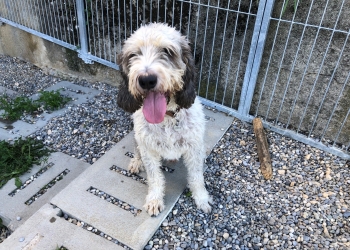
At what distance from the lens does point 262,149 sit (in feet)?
11.8

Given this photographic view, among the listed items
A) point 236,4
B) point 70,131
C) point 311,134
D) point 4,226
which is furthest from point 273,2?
point 4,226

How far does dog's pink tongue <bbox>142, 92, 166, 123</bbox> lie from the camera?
229 cm

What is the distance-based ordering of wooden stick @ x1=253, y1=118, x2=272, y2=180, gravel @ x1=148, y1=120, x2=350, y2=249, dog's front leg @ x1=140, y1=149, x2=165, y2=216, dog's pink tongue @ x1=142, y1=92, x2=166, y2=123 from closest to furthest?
dog's pink tongue @ x1=142, y1=92, x2=166, y2=123 → gravel @ x1=148, y1=120, x2=350, y2=249 → dog's front leg @ x1=140, y1=149, x2=165, y2=216 → wooden stick @ x1=253, y1=118, x2=272, y2=180

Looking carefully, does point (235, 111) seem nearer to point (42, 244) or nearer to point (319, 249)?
point (319, 249)

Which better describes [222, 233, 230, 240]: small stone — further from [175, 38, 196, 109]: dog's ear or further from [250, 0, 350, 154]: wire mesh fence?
[250, 0, 350, 154]: wire mesh fence

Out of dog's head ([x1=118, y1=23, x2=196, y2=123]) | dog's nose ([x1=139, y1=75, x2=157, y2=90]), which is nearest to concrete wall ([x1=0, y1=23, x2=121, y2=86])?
dog's head ([x1=118, y1=23, x2=196, y2=123])

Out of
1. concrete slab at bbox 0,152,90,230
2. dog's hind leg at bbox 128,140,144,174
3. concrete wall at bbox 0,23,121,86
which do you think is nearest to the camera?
concrete slab at bbox 0,152,90,230

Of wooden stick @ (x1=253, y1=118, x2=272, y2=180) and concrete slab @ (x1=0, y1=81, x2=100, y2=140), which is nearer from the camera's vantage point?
wooden stick @ (x1=253, y1=118, x2=272, y2=180)

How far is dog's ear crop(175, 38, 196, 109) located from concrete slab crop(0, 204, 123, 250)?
4.68 feet

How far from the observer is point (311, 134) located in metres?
3.96

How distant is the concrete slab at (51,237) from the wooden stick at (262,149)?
1916mm

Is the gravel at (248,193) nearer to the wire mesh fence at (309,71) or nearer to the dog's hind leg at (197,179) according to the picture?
the dog's hind leg at (197,179)

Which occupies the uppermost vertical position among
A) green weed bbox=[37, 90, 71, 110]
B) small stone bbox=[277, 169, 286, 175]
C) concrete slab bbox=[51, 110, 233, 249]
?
small stone bbox=[277, 169, 286, 175]

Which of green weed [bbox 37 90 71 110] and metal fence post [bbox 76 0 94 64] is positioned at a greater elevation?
metal fence post [bbox 76 0 94 64]
